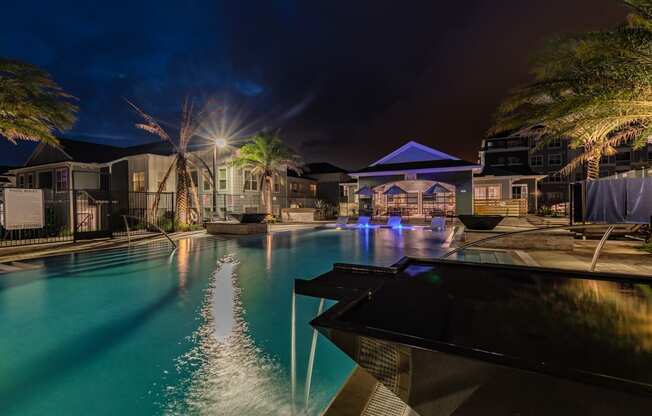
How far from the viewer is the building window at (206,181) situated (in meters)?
28.8

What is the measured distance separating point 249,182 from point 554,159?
52784 mm

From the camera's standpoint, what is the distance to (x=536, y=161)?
5603 centimetres

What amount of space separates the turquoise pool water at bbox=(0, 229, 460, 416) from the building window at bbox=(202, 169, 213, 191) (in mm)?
19275

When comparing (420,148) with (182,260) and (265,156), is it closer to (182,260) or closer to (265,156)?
(265,156)

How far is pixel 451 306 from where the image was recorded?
8.59 feet

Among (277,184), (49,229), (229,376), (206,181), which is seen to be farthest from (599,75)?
(277,184)

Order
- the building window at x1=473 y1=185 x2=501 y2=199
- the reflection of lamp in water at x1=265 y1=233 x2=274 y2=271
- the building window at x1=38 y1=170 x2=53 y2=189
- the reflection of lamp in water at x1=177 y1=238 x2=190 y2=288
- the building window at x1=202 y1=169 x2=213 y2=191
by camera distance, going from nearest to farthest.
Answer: the reflection of lamp in water at x1=177 y1=238 x2=190 y2=288 < the reflection of lamp in water at x1=265 y1=233 x2=274 y2=271 < the building window at x1=38 y1=170 x2=53 y2=189 < the building window at x1=202 y1=169 x2=213 y2=191 < the building window at x1=473 y1=185 x2=501 y2=199

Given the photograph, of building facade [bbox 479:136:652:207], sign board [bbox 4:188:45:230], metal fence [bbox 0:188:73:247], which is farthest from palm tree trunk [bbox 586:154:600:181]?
building facade [bbox 479:136:652:207]

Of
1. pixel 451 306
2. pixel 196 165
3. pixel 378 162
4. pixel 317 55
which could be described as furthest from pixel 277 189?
pixel 451 306

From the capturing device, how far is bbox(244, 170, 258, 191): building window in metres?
31.0

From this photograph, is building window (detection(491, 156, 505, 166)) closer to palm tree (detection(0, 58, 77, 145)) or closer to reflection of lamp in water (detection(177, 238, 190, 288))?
reflection of lamp in water (detection(177, 238, 190, 288))

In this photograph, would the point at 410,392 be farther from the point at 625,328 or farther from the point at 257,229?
the point at 257,229

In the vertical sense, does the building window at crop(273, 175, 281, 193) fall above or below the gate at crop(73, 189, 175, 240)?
above

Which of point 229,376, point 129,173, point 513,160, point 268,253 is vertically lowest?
point 229,376
